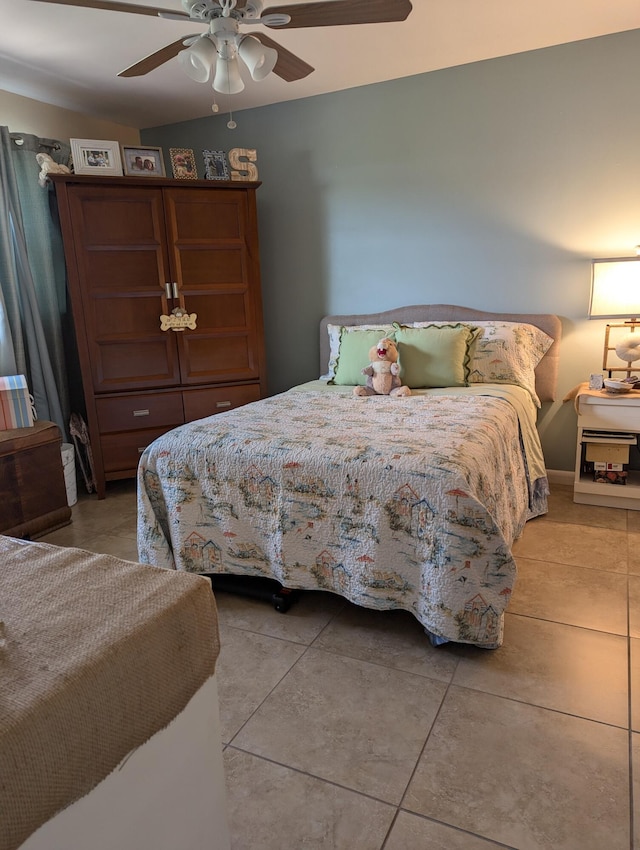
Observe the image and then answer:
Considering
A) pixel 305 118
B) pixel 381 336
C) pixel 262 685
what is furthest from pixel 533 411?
pixel 305 118

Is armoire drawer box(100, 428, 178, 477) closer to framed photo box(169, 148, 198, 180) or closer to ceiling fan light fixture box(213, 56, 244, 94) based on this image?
framed photo box(169, 148, 198, 180)

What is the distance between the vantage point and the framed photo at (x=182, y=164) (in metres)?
3.55

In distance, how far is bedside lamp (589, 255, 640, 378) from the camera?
9.28ft

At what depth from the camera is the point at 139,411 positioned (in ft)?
11.6

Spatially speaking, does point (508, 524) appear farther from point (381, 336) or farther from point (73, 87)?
point (73, 87)

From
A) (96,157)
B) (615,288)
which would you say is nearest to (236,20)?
Answer: (96,157)

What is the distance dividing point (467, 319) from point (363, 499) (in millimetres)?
2000

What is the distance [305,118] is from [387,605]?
3286 mm

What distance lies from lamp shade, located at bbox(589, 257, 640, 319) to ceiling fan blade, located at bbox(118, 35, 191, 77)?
2241 mm

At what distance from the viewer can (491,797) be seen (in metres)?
1.31

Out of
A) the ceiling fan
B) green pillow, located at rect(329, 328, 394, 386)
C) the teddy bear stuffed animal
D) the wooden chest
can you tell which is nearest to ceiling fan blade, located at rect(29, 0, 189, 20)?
the ceiling fan

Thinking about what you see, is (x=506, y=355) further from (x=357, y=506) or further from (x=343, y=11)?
(x=343, y=11)

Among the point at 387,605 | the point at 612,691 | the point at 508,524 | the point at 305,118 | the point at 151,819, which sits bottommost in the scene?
the point at 612,691

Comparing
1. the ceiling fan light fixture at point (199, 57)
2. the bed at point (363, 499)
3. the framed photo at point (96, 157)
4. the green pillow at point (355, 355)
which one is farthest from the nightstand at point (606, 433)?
the framed photo at point (96, 157)
